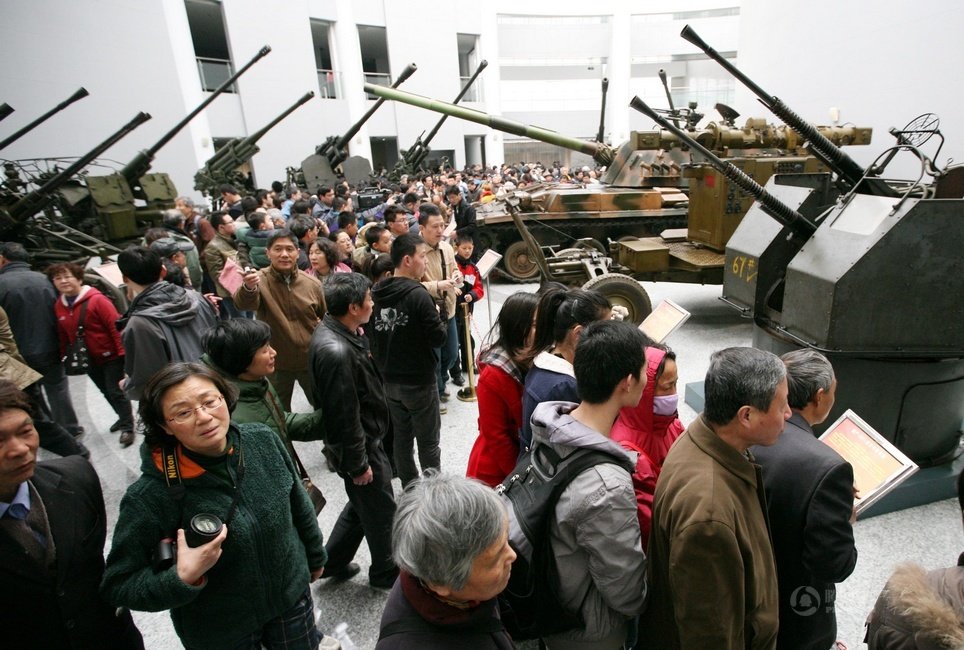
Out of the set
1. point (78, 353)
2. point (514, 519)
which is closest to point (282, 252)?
point (78, 353)

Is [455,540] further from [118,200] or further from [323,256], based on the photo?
[118,200]

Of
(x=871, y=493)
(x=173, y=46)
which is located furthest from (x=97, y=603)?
(x=173, y=46)

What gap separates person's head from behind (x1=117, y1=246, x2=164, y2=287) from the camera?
339cm

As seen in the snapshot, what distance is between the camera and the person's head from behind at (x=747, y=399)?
1.54 m

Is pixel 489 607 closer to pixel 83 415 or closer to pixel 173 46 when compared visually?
pixel 83 415

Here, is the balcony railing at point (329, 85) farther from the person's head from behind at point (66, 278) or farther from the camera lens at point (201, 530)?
the camera lens at point (201, 530)

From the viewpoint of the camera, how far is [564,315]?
2.23 meters

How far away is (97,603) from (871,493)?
266 cm

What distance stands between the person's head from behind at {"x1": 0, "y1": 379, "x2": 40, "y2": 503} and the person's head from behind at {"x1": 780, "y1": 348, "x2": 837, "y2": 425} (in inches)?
96.3

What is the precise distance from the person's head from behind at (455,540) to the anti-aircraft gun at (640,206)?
5.17m

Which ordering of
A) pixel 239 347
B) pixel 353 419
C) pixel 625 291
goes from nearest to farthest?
1. pixel 239 347
2. pixel 353 419
3. pixel 625 291

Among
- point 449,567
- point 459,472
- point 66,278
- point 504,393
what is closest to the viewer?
point 449,567

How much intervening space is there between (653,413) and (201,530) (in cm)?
177
